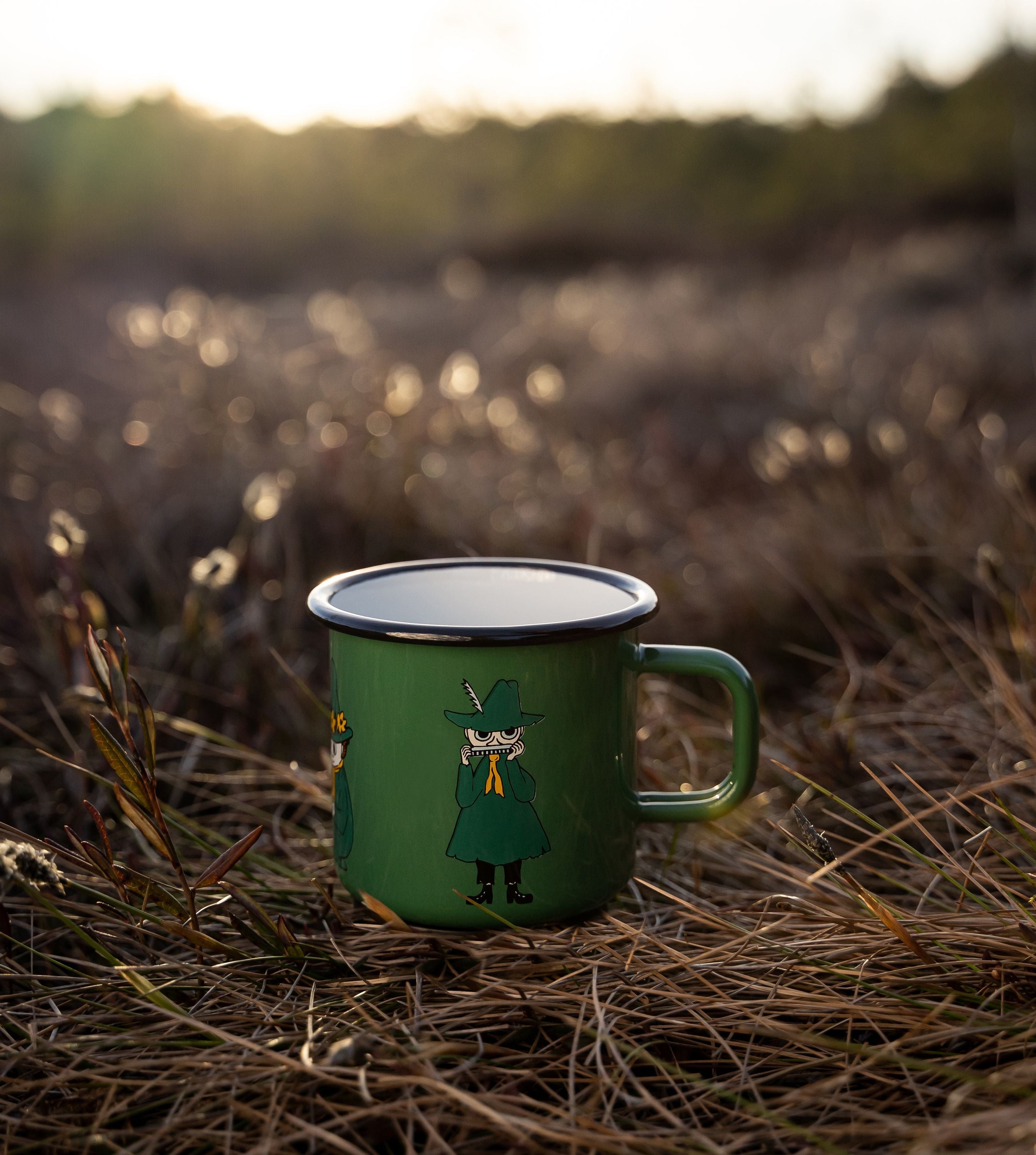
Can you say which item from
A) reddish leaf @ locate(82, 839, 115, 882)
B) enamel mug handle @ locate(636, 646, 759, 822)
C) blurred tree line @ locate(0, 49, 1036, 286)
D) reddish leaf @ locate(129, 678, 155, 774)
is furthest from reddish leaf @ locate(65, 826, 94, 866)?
blurred tree line @ locate(0, 49, 1036, 286)

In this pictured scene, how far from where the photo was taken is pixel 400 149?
62.5ft

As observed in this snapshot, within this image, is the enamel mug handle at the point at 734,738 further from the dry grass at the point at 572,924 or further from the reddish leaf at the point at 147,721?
the reddish leaf at the point at 147,721

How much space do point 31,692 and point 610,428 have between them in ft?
11.2

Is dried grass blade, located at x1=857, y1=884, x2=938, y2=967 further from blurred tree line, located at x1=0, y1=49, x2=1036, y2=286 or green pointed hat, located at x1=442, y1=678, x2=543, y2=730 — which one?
blurred tree line, located at x1=0, y1=49, x2=1036, y2=286

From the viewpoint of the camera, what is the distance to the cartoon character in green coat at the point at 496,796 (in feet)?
3.91

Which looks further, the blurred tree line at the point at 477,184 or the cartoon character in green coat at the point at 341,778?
the blurred tree line at the point at 477,184

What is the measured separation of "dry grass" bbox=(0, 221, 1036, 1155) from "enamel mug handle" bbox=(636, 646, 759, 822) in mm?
101

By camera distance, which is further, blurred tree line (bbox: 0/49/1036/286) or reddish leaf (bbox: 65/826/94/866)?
blurred tree line (bbox: 0/49/1036/286)

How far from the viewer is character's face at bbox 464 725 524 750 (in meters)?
1.19

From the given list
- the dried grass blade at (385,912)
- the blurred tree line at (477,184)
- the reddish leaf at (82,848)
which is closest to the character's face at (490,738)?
the dried grass blade at (385,912)

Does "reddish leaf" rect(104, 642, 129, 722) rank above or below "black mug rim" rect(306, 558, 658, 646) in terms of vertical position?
below

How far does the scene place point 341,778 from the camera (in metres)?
1.31

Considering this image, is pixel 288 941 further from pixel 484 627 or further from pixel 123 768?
pixel 484 627

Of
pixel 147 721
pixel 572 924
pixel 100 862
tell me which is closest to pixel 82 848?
pixel 100 862
